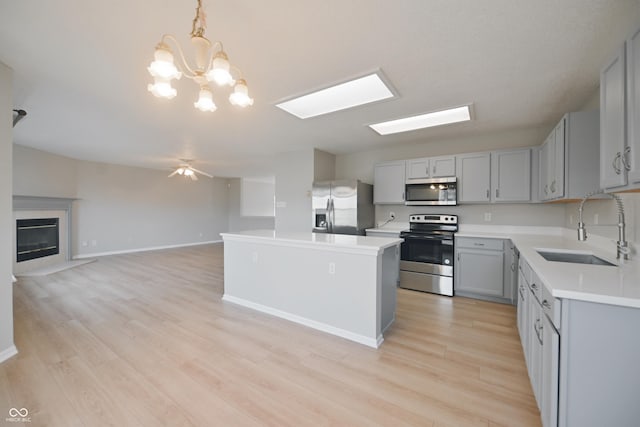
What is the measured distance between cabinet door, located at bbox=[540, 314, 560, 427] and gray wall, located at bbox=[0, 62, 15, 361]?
12.5ft

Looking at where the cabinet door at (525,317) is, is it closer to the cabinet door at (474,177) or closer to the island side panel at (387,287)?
the island side panel at (387,287)

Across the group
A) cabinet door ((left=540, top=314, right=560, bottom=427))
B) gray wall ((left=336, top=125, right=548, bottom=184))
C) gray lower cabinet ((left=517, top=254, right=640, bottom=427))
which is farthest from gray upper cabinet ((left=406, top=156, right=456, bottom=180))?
gray lower cabinet ((left=517, top=254, right=640, bottom=427))

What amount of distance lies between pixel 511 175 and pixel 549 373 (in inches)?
121

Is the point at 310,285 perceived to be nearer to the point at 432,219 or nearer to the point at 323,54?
the point at 323,54

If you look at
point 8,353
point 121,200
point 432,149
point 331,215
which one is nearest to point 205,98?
point 8,353

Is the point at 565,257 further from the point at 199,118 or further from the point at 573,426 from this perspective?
the point at 199,118

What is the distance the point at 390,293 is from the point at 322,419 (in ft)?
4.64

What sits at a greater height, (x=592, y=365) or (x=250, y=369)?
(x=592, y=365)

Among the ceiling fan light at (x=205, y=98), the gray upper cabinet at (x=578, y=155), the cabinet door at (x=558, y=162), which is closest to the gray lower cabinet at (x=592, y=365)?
the gray upper cabinet at (x=578, y=155)

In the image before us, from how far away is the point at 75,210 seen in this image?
6168 mm

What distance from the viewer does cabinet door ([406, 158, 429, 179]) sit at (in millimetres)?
4155

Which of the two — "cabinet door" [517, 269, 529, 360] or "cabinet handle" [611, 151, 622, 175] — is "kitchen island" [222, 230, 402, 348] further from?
"cabinet handle" [611, 151, 622, 175]

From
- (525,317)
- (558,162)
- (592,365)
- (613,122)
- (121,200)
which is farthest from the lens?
(121,200)

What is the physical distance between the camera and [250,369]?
2012 millimetres
